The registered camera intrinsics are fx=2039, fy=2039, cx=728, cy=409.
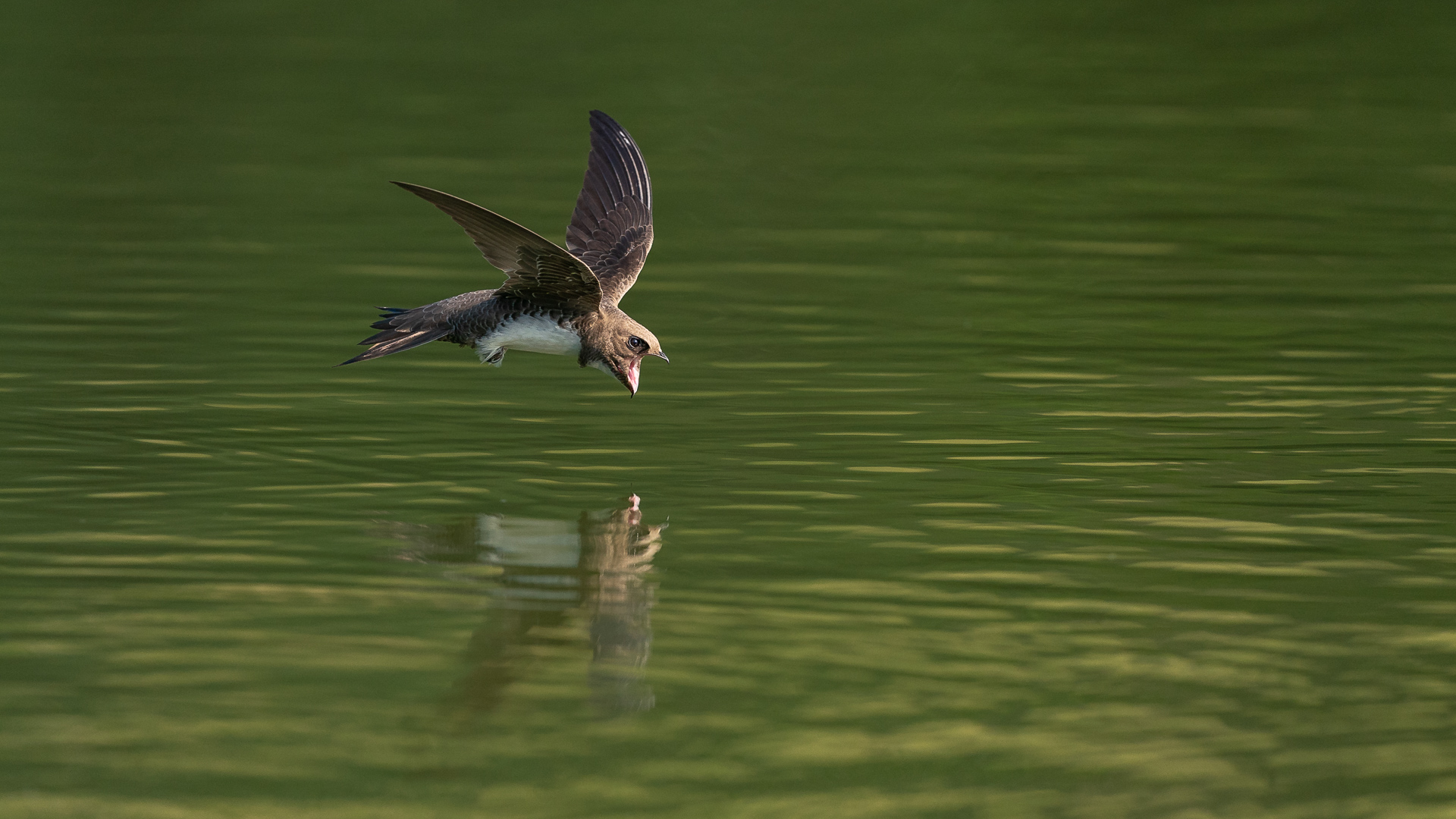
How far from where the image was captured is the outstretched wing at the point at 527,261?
941 cm

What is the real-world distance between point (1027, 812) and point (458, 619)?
254 cm

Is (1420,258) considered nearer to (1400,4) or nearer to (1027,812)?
(1027,812)

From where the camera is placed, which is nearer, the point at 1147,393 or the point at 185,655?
the point at 185,655

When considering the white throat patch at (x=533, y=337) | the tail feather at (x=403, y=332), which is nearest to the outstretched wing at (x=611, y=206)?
the white throat patch at (x=533, y=337)

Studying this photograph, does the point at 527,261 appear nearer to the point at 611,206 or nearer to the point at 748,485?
the point at 748,485

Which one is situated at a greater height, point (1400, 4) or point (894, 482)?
point (1400, 4)

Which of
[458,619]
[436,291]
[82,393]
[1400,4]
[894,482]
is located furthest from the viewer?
[1400,4]

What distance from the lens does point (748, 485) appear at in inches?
392

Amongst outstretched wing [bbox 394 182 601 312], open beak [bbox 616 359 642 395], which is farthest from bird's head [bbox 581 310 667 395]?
outstretched wing [bbox 394 182 601 312]

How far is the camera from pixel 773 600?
8070 mm

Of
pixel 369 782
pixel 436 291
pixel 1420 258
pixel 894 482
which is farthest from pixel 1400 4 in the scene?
pixel 369 782

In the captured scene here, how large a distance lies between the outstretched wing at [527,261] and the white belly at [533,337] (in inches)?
4.4

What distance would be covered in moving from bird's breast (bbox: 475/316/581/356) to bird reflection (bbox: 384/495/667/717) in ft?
4.40

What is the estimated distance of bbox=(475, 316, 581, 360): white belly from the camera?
1060cm
